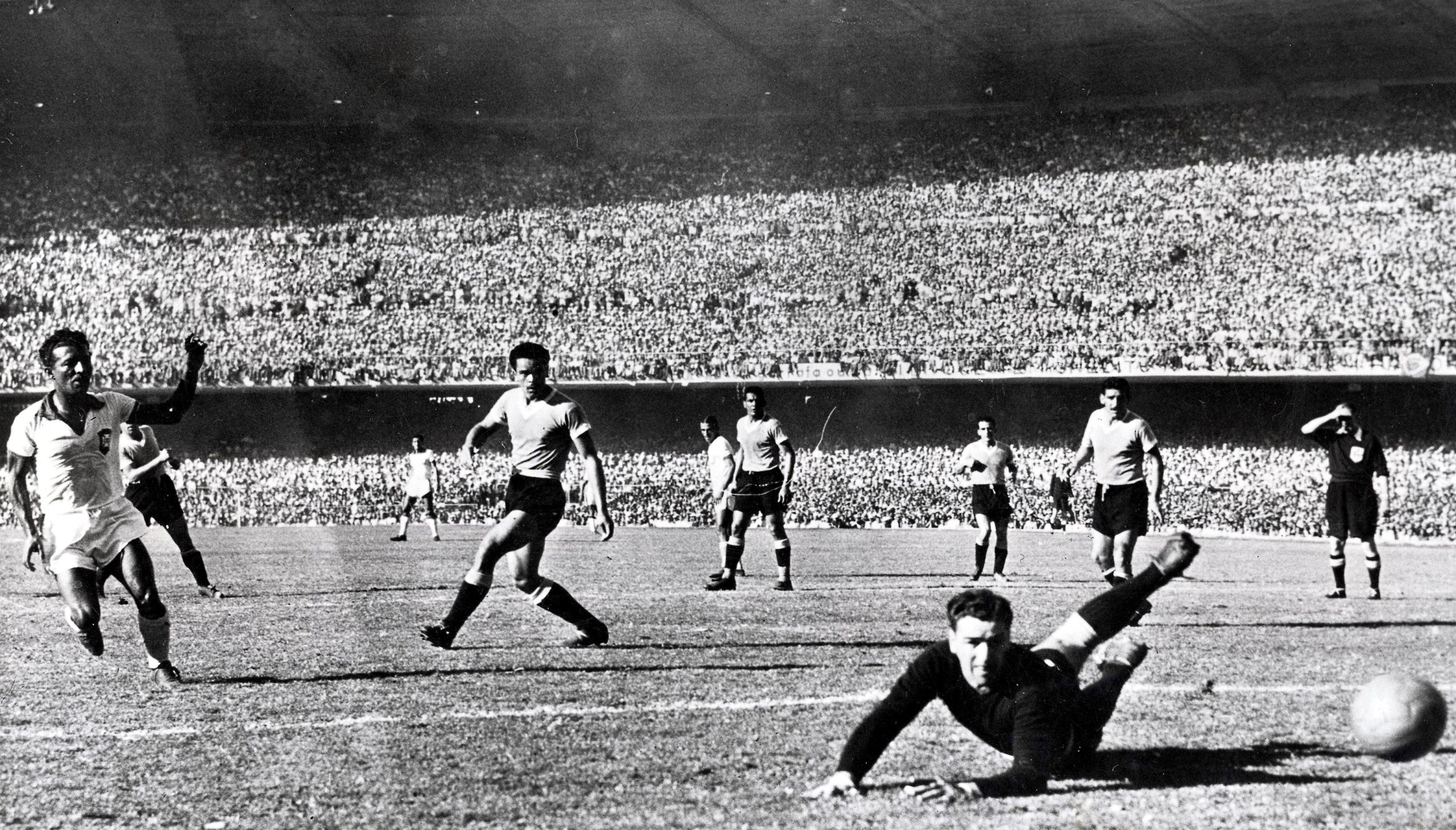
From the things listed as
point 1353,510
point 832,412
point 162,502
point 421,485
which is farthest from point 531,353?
point 832,412

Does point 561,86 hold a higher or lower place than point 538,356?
higher

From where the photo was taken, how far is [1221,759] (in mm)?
5480

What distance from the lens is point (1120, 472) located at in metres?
11.3

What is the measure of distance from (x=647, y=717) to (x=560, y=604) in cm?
228

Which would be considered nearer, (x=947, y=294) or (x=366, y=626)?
(x=366, y=626)

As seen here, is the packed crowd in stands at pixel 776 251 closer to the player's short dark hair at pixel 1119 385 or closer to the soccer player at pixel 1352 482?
the soccer player at pixel 1352 482

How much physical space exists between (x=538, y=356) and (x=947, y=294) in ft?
76.4

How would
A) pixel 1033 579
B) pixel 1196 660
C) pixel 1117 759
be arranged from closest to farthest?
1. pixel 1117 759
2. pixel 1196 660
3. pixel 1033 579

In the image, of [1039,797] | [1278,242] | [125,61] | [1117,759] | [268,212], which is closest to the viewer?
[1039,797]

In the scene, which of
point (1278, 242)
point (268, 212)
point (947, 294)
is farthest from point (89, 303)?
point (1278, 242)

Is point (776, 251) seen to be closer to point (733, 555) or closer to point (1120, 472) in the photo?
point (733, 555)

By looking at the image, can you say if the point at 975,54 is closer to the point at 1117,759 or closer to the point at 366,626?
the point at 366,626

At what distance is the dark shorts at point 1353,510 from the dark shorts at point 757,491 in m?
4.82

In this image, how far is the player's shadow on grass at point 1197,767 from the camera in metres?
5.09
